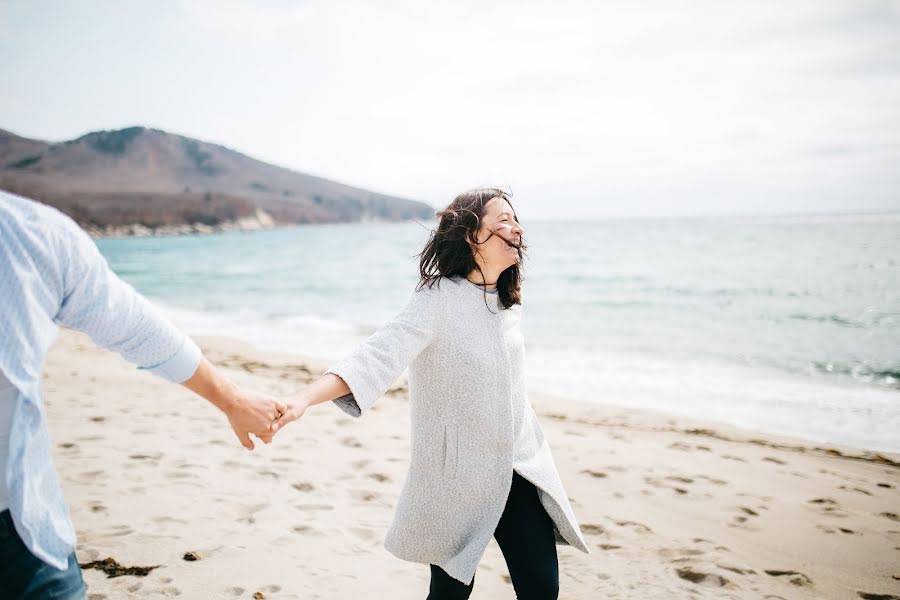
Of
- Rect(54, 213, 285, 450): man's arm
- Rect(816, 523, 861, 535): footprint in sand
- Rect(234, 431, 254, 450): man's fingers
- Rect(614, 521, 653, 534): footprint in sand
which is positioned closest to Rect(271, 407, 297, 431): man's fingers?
Rect(234, 431, 254, 450): man's fingers

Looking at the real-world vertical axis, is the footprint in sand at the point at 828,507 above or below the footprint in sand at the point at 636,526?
above

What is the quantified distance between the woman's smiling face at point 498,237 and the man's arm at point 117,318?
1.19 m

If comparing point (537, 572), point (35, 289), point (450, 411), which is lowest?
point (537, 572)

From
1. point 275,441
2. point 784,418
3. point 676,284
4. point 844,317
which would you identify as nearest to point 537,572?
point 275,441

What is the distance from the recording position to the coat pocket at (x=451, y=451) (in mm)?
2113

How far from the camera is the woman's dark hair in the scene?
2.31 m

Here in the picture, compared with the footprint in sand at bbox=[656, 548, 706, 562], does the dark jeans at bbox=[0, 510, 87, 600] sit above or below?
above

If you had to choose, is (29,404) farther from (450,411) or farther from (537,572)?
(537,572)

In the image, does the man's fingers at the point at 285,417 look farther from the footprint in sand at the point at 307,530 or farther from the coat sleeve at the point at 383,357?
the footprint in sand at the point at 307,530

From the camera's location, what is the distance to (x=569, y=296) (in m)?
22.5

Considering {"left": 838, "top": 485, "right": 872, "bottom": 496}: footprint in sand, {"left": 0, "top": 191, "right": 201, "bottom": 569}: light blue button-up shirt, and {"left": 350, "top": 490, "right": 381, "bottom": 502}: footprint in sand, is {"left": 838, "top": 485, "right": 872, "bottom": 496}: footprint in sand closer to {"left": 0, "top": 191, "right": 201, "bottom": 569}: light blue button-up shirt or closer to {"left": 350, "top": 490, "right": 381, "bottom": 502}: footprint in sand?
{"left": 350, "top": 490, "right": 381, "bottom": 502}: footprint in sand

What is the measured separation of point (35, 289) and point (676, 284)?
2661 cm

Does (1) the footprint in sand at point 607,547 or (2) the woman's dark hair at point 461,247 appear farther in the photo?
(1) the footprint in sand at point 607,547

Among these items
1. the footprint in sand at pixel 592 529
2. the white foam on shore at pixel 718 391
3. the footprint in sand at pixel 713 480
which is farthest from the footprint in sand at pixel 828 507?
the white foam on shore at pixel 718 391
